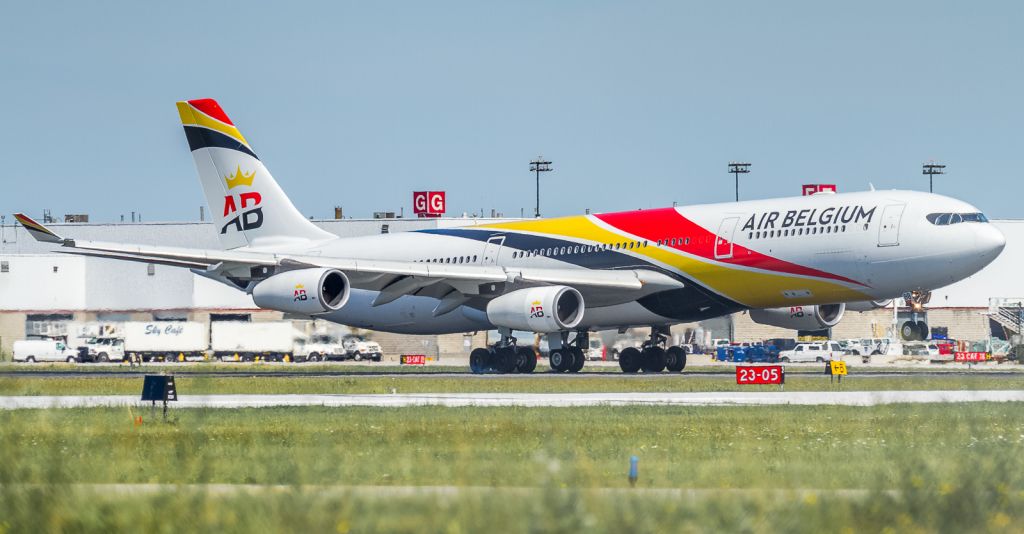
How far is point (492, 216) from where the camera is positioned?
403 ft

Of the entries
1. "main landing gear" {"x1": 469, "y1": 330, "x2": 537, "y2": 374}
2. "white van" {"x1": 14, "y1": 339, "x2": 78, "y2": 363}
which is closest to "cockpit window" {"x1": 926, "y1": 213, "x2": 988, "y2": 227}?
"main landing gear" {"x1": 469, "y1": 330, "x2": 537, "y2": 374}

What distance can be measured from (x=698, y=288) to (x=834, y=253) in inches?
212

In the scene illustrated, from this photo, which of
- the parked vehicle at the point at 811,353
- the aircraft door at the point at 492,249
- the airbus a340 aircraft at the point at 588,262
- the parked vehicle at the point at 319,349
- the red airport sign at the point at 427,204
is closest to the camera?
the airbus a340 aircraft at the point at 588,262

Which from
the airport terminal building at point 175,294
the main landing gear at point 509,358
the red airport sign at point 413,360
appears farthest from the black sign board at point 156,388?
the airport terminal building at point 175,294

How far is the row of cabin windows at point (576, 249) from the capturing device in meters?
49.7

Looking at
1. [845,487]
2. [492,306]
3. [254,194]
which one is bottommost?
[845,487]

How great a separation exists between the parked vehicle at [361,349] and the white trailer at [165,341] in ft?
30.9

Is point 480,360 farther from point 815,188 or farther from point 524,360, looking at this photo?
point 815,188

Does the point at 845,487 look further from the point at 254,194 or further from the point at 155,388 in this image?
the point at 254,194

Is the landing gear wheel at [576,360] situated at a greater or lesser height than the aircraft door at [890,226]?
lesser

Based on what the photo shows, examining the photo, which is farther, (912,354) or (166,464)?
(912,354)

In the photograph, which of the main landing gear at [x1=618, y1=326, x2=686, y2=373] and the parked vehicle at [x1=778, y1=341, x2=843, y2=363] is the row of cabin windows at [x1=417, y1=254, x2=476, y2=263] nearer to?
the main landing gear at [x1=618, y1=326, x2=686, y2=373]

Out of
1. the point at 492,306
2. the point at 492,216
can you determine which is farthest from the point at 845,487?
the point at 492,216

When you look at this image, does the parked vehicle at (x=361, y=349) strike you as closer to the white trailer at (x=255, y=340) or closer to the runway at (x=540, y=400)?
the white trailer at (x=255, y=340)
